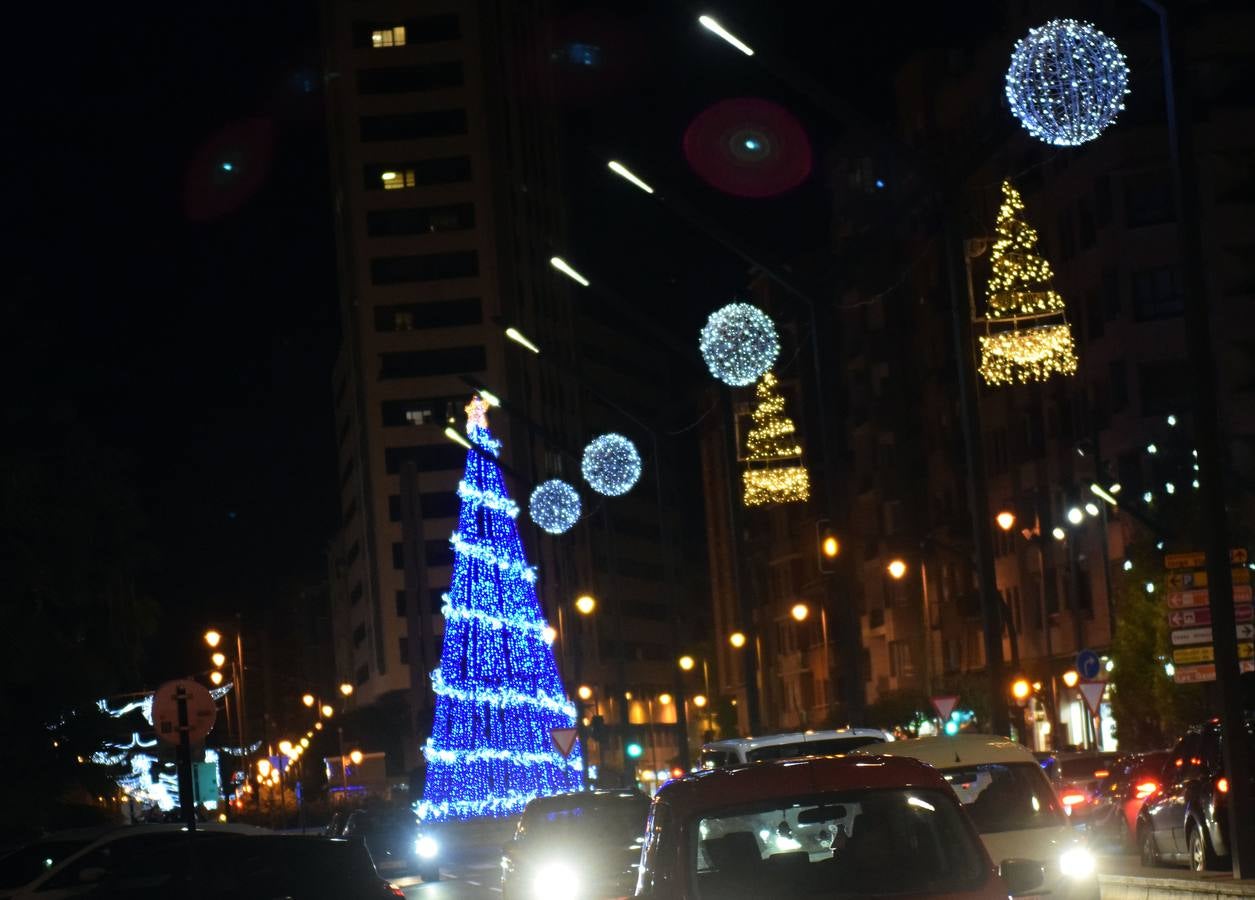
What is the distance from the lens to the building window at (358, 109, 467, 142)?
13012 cm

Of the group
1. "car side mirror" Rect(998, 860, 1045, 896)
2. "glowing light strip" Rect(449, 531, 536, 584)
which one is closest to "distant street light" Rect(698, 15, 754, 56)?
"car side mirror" Rect(998, 860, 1045, 896)

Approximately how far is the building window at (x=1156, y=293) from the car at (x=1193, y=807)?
1668 inches

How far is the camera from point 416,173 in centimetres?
13088

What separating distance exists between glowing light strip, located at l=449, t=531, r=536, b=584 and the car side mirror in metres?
51.2

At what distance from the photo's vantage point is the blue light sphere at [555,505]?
159 feet

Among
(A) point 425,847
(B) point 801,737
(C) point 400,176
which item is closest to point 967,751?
(B) point 801,737

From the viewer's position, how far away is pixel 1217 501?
2219cm

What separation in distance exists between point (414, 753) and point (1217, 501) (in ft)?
355

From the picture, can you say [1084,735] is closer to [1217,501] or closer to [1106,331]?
[1106,331]

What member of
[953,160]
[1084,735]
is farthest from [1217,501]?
[1084,735]

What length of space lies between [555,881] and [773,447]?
2780 cm

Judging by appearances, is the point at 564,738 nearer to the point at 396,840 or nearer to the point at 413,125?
the point at 396,840

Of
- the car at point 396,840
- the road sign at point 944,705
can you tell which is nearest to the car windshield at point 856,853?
the road sign at point 944,705

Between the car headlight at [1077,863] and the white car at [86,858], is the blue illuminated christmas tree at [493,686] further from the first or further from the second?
the car headlight at [1077,863]
